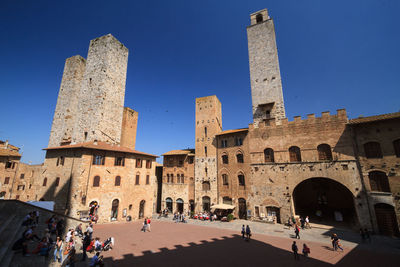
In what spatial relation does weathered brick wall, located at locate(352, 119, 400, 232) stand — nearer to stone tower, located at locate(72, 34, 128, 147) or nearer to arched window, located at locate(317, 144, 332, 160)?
arched window, located at locate(317, 144, 332, 160)

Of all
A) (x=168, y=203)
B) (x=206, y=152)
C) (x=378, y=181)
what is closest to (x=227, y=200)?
(x=206, y=152)

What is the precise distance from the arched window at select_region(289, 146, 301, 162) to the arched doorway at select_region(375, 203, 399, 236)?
845cm

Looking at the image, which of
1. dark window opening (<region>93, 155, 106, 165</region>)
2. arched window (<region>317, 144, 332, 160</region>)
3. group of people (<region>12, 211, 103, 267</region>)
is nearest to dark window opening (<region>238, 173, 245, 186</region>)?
arched window (<region>317, 144, 332, 160</region>)

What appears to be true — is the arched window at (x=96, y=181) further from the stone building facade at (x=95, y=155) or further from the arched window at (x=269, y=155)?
the arched window at (x=269, y=155)

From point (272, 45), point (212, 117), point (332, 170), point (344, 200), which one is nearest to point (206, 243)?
point (332, 170)

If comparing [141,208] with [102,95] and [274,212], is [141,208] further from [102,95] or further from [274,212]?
[274,212]

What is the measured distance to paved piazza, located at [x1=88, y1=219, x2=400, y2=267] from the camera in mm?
11438

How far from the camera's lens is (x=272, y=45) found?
1116 inches

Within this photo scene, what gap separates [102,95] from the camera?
2667 centimetres

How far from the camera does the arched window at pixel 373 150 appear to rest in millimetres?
18766

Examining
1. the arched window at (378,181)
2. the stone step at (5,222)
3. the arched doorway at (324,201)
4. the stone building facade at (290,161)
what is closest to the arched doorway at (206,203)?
the stone building facade at (290,161)

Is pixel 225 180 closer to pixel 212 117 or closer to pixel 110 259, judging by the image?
pixel 212 117

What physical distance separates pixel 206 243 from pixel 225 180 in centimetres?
1345

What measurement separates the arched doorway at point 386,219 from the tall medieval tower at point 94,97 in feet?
113
